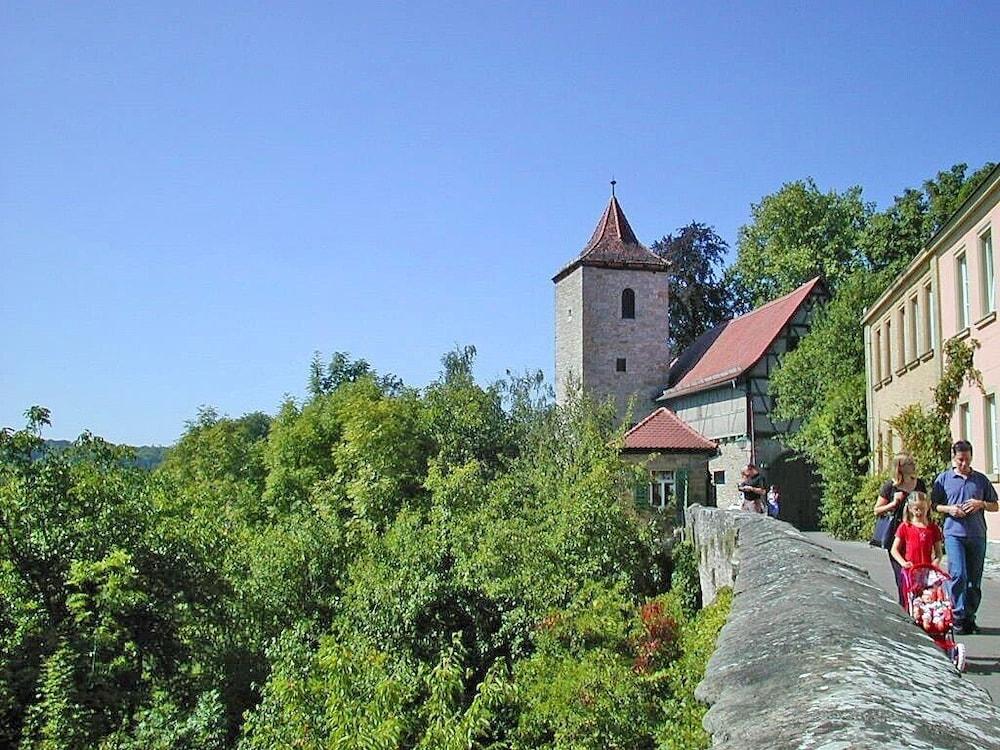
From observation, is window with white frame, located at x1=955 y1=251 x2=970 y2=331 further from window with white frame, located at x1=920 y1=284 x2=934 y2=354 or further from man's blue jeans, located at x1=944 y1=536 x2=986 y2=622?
man's blue jeans, located at x1=944 y1=536 x2=986 y2=622

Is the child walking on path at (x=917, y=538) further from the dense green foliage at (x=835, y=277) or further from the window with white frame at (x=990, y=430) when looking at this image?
the dense green foliage at (x=835, y=277)

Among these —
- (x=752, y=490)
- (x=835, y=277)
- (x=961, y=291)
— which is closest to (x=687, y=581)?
(x=752, y=490)

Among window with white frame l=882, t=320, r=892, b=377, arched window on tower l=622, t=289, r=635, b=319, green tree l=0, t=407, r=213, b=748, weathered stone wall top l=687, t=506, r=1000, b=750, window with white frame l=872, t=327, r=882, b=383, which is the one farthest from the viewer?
arched window on tower l=622, t=289, r=635, b=319

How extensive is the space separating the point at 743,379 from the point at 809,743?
124ft

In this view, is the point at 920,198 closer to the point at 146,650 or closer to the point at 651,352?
the point at 651,352

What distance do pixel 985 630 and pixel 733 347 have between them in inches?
1349

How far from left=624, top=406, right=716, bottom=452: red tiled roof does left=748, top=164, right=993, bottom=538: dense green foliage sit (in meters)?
3.58

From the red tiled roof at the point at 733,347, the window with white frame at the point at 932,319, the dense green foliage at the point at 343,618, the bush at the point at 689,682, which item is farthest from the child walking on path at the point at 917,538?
the red tiled roof at the point at 733,347

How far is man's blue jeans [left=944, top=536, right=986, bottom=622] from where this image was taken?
28.6 ft

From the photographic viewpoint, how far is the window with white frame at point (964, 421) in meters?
17.7

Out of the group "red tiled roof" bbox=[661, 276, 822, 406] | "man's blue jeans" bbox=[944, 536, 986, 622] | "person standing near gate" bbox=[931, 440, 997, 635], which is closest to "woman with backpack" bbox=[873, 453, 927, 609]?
Answer: "person standing near gate" bbox=[931, 440, 997, 635]

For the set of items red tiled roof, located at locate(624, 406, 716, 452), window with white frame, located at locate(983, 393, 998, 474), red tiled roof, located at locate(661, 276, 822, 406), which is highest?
red tiled roof, located at locate(661, 276, 822, 406)

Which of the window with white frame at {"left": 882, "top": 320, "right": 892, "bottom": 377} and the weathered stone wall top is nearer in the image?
the weathered stone wall top

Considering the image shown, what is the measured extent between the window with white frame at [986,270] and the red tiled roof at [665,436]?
902 inches
